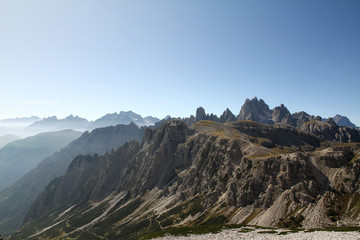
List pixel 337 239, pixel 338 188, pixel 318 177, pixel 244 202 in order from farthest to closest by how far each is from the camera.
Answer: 1. pixel 244 202
2. pixel 318 177
3. pixel 338 188
4. pixel 337 239

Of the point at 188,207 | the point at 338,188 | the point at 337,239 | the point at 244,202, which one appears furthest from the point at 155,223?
the point at 337,239

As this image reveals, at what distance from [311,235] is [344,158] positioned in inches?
3400

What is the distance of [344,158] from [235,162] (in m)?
77.9

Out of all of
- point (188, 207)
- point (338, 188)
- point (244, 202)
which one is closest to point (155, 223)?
point (188, 207)

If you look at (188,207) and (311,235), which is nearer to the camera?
(311,235)

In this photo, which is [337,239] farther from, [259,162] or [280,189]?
[259,162]

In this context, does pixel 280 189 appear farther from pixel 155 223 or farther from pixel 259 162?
pixel 155 223

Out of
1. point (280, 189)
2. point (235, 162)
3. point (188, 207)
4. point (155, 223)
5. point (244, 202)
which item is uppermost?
point (235, 162)

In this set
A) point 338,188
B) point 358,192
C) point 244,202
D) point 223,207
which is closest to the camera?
point 358,192

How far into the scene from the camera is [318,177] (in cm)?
12638

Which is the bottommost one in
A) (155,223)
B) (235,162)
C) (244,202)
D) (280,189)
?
(155,223)

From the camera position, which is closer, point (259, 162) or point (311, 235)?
point (311, 235)

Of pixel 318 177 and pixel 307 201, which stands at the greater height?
pixel 318 177

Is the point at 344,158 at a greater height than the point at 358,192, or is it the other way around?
the point at 344,158
